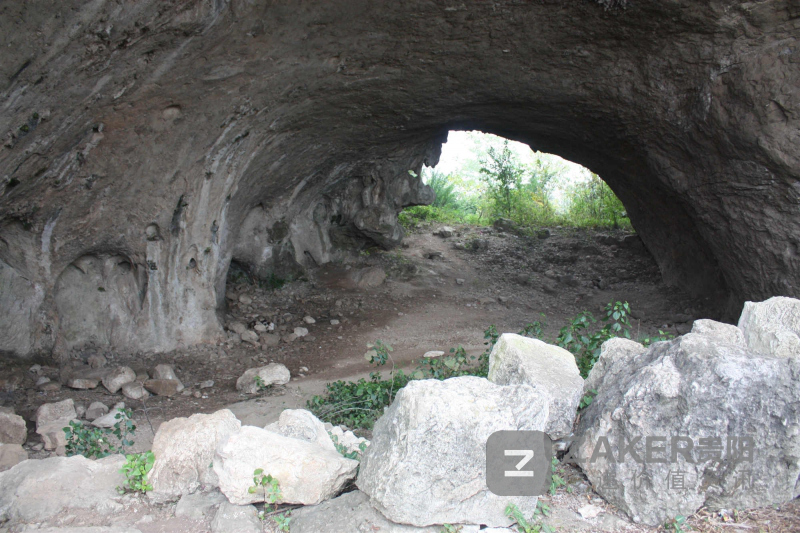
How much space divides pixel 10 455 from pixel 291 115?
4.19m

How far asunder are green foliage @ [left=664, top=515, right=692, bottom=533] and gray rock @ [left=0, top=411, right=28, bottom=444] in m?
4.55

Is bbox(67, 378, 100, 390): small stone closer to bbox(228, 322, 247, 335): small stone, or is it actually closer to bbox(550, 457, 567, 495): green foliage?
bbox(228, 322, 247, 335): small stone

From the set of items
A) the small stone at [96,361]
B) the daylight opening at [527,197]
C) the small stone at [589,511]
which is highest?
the daylight opening at [527,197]

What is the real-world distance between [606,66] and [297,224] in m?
5.74

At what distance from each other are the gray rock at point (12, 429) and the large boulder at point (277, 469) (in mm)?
2934

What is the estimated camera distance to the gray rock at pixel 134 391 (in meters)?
5.75

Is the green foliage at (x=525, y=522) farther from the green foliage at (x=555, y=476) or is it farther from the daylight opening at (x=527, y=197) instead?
the daylight opening at (x=527, y=197)

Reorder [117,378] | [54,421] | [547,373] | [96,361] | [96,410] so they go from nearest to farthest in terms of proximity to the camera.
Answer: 1. [547,373]
2. [54,421]
3. [96,410]
4. [117,378]
5. [96,361]

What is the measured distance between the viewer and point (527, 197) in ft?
48.9

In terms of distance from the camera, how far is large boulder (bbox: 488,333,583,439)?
2914 millimetres

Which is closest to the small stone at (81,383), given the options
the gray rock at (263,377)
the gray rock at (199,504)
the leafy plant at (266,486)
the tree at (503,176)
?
the gray rock at (263,377)

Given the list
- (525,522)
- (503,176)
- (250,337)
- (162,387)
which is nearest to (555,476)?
(525,522)

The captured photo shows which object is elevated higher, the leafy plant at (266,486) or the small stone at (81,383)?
the leafy plant at (266,486)

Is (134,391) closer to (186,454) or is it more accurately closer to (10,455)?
(10,455)
